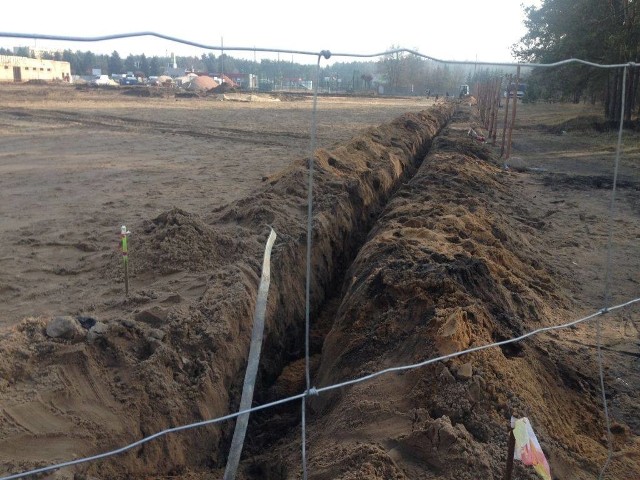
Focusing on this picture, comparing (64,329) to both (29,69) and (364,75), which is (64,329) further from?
(364,75)

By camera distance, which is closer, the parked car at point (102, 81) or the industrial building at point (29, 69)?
the parked car at point (102, 81)

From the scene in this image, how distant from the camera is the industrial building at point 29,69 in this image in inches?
2133

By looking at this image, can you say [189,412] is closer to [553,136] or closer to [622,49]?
[622,49]

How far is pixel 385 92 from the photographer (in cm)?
7394

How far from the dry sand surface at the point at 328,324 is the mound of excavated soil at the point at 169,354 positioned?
16 mm

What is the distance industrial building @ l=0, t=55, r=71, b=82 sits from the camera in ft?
178

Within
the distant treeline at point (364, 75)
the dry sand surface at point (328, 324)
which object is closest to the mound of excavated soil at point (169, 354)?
the dry sand surface at point (328, 324)

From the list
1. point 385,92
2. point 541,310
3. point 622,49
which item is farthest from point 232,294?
point 385,92

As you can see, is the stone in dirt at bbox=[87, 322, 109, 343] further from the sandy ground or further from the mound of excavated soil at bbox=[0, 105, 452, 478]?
the sandy ground

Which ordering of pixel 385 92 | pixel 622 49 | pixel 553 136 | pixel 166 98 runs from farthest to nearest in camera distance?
pixel 385 92, pixel 166 98, pixel 553 136, pixel 622 49

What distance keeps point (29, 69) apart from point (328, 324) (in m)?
63.2

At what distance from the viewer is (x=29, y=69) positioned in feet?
192

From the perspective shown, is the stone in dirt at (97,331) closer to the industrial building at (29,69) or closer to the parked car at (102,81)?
the parked car at (102,81)

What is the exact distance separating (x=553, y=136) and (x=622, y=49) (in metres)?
6.46
